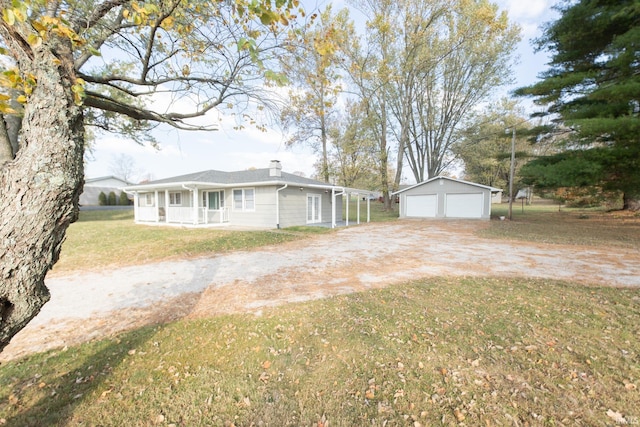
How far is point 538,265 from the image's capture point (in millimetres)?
6754

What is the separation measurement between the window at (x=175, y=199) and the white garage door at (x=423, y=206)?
17.3 meters

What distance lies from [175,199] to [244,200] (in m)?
5.90

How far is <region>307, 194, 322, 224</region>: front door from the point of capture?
1672cm

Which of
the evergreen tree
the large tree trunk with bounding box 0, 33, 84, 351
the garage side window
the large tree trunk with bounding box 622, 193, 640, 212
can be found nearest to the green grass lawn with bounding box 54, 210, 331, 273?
the large tree trunk with bounding box 0, 33, 84, 351

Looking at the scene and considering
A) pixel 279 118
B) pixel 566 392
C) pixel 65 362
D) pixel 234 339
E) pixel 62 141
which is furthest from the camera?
pixel 279 118

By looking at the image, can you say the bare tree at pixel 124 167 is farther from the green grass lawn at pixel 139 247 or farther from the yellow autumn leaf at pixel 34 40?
the yellow autumn leaf at pixel 34 40

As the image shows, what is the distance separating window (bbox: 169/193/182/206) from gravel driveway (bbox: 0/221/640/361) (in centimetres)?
1168

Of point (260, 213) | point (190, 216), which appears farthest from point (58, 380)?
point (190, 216)

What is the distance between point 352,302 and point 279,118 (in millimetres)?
3133

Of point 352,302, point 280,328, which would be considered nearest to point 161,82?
point 280,328

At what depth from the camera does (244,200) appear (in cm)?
1559

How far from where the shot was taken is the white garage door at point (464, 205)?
20.0m

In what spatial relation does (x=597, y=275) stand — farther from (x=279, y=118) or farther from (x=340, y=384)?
(x=279, y=118)

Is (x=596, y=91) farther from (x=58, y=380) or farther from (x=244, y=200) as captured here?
(x=58, y=380)
